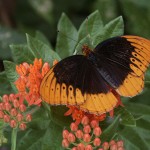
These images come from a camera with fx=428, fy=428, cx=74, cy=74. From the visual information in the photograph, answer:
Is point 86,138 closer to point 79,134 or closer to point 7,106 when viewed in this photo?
point 79,134

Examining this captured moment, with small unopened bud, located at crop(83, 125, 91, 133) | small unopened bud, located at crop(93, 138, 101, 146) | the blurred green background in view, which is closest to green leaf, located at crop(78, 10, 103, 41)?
small unopened bud, located at crop(83, 125, 91, 133)

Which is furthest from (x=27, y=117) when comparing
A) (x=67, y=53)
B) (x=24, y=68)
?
→ (x=67, y=53)

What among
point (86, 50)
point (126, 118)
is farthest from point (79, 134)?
point (86, 50)

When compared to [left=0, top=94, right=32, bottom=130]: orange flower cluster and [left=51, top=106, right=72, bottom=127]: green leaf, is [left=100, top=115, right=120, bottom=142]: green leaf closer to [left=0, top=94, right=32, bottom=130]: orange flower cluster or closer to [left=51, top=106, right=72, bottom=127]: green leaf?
[left=51, top=106, right=72, bottom=127]: green leaf

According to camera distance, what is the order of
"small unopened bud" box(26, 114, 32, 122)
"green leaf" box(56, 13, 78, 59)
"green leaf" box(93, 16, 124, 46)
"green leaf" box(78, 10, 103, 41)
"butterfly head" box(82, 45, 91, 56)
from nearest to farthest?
"small unopened bud" box(26, 114, 32, 122) < "butterfly head" box(82, 45, 91, 56) < "green leaf" box(93, 16, 124, 46) < "green leaf" box(78, 10, 103, 41) < "green leaf" box(56, 13, 78, 59)

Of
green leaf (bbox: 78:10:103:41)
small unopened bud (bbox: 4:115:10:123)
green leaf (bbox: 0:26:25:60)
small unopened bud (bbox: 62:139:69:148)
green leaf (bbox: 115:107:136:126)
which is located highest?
green leaf (bbox: 78:10:103:41)

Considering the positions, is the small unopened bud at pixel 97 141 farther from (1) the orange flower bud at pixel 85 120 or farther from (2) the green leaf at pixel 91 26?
(2) the green leaf at pixel 91 26

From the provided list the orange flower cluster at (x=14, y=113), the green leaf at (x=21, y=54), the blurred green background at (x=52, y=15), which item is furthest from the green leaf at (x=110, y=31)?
the blurred green background at (x=52, y=15)
